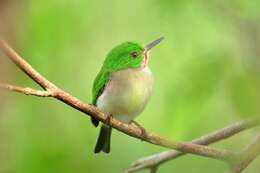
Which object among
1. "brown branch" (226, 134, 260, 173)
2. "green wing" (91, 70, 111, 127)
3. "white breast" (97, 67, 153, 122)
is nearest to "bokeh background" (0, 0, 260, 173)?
"brown branch" (226, 134, 260, 173)

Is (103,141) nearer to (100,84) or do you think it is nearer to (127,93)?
(100,84)

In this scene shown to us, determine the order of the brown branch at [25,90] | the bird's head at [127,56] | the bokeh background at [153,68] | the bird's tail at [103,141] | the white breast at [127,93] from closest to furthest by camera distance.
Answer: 1. the brown branch at [25,90]
2. the bokeh background at [153,68]
3. the white breast at [127,93]
4. the bird's head at [127,56]
5. the bird's tail at [103,141]

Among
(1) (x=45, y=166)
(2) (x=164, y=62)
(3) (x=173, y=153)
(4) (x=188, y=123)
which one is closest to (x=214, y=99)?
(4) (x=188, y=123)

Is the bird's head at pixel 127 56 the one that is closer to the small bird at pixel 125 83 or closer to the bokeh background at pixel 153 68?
the small bird at pixel 125 83

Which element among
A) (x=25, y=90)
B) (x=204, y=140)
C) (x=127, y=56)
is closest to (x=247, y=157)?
(x=204, y=140)

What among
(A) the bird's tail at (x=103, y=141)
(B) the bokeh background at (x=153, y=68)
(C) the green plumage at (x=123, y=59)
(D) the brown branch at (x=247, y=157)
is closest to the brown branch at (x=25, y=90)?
(B) the bokeh background at (x=153, y=68)

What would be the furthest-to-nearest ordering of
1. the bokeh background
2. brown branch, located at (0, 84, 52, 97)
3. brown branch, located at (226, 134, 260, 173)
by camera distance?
the bokeh background < brown branch, located at (226, 134, 260, 173) < brown branch, located at (0, 84, 52, 97)

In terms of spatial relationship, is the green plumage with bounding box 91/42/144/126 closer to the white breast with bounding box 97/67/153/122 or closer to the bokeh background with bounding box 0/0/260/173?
the white breast with bounding box 97/67/153/122
